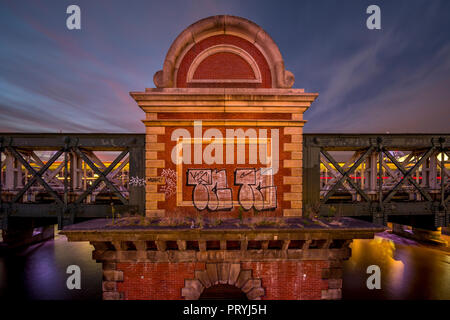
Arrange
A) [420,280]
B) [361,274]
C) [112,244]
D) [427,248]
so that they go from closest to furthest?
[112,244] < [420,280] < [361,274] < [427,248]

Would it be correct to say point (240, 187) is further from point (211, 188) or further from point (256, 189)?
point (211, 188)

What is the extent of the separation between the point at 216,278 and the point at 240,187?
3.65 m

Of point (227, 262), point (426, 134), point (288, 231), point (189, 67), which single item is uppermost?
point (189, 67)

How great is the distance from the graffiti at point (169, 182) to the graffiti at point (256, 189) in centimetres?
273

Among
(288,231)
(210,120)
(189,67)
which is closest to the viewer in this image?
(288,231)

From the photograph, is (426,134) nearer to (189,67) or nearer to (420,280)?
(189,67)

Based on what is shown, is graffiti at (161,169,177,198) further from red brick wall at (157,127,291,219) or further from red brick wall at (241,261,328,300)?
red brick wall at (241,261,328,300)

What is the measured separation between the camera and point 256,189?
7.68m

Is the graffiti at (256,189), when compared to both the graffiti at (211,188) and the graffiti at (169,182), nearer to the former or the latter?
the graffiti at (211,188)

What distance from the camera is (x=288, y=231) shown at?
6051mm

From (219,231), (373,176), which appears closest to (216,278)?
(219,231)

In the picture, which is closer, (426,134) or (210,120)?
(210,120)

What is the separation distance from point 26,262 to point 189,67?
76.4ft

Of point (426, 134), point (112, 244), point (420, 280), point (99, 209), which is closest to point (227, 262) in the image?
point (112, 244)
